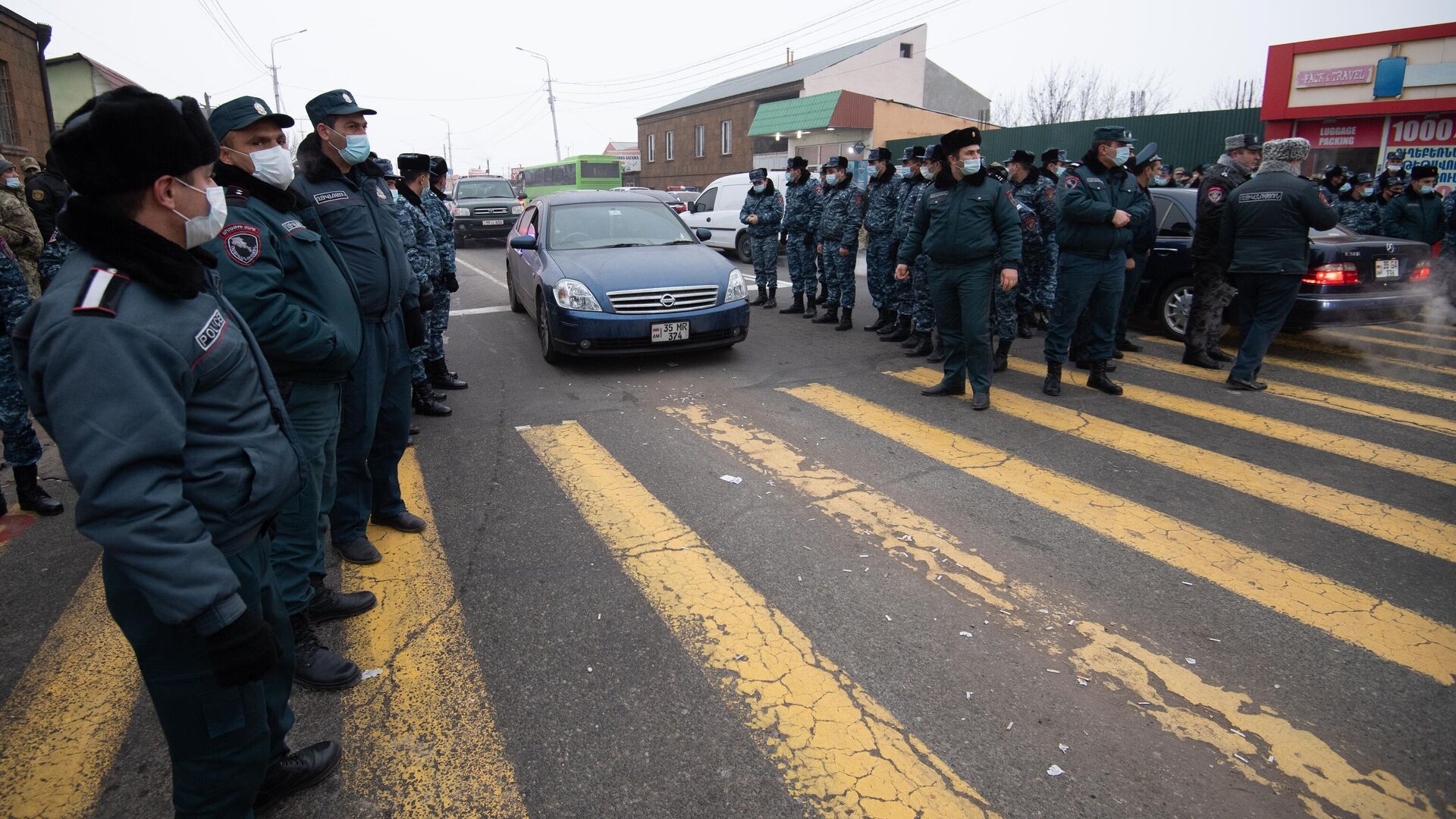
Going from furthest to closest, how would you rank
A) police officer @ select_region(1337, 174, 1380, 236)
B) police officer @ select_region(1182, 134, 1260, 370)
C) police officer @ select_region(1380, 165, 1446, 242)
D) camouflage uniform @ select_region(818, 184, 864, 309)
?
police officer @ select_region(1337, 174, 1380, 236)
police officer @ select_region(1380, 165, 1446, 242)
camouflage uniform @ select_region(818, 184, 864, 309)
police officer @ select_region(1182, 134, 1260, 370)

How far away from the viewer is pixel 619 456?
17.5 ft

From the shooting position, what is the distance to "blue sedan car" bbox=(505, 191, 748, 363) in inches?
282

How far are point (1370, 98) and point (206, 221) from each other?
23.0 metres

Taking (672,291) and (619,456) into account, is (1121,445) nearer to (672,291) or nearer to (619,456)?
(619,456)

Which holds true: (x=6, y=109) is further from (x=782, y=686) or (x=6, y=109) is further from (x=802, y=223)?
(x=782, y=686)

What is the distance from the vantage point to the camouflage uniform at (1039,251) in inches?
340

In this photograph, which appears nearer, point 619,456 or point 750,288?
point 619,456

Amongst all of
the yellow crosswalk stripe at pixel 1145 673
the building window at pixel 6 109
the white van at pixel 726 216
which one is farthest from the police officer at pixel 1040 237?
the building window at pixel 6 109

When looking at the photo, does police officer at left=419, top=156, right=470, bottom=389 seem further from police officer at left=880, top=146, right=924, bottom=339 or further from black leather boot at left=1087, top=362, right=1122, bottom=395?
black leather boot at left=1087, top=362, right=1122, bottom=395

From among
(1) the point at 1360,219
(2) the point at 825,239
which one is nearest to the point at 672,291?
(2) the point at 825,239

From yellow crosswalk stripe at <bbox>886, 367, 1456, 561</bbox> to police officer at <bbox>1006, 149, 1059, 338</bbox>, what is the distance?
118 inches

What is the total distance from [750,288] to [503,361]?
6.17 meters

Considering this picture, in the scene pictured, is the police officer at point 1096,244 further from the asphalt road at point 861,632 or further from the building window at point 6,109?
the building window at point 6,109

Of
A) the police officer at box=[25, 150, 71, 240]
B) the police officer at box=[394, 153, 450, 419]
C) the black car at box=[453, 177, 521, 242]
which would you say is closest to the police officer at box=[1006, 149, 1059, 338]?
A: the police officer at box=[394, 153, 450, 419]
